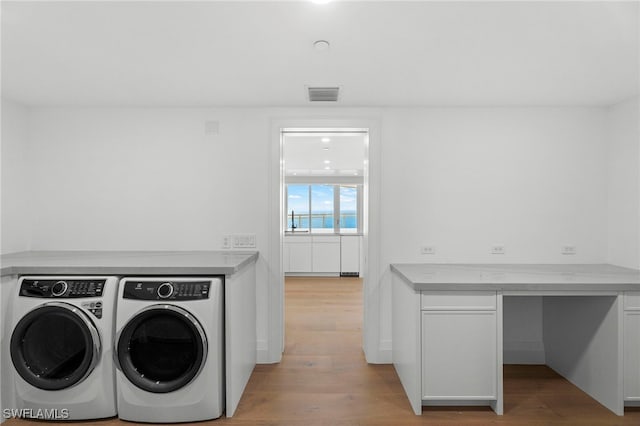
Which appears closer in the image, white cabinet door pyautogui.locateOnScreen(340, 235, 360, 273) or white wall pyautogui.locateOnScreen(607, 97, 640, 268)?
white wall pyautogui.locateOnScreen(607, 97, 640, 268)

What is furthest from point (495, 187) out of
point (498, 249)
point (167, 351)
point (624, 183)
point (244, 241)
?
point (167, 351)

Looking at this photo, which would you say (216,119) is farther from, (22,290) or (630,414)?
(630,414)

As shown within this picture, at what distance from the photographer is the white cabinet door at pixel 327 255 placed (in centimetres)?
677

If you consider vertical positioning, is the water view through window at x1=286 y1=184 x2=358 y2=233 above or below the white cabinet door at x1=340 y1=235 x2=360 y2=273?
above

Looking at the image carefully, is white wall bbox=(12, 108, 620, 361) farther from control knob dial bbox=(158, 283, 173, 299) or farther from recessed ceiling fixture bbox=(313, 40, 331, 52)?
recessed ceiling fixture bbox=(313, 40, 331, 52)

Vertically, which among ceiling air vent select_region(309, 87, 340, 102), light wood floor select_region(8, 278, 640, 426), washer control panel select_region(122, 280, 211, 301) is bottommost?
light wood floor select_region(8, 278, 640, 426)

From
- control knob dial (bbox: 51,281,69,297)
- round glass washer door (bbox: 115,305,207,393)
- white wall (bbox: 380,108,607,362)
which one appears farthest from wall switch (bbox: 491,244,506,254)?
control knob dial (bbox: 51,281,69,297)

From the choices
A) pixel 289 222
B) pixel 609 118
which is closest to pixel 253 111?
pixel 609 118

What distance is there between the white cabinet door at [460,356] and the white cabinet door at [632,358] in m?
0.85

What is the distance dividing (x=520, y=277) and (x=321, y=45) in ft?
6.55

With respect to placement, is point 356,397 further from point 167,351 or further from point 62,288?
point 62,288

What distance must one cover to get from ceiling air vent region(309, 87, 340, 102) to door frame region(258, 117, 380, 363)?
0.24m

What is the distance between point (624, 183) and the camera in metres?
2.84

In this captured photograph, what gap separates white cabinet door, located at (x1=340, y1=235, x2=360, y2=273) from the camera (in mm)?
6766
